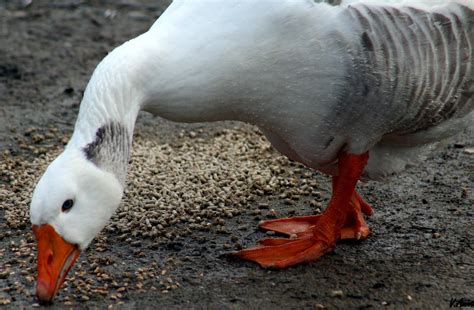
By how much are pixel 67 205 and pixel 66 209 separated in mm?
22

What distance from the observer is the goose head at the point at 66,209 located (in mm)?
3389

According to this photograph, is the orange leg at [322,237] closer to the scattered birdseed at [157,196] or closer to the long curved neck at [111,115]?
the scattered birdseed at [157,196]

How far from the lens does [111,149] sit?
351 centimetres

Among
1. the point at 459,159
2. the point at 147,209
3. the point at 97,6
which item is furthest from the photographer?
the point at 97,6

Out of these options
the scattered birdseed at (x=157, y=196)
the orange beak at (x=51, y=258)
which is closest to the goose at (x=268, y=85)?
the orange beak at (x=51, y=258)

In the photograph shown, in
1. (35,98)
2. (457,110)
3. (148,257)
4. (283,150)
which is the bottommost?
(35,98)

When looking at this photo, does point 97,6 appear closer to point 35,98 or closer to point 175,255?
point 35,98

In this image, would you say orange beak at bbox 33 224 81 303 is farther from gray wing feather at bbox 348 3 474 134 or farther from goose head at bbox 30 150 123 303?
gray wing feather at bbox 348 3 474 134

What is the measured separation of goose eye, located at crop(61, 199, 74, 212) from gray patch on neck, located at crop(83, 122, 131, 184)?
21cm

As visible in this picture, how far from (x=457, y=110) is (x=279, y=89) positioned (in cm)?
111

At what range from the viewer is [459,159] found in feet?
18.6

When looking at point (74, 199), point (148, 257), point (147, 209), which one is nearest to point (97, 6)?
point (147, 209)

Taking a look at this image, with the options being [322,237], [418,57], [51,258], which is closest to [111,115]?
[51,258]

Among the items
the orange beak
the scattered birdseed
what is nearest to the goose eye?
the orange beak
